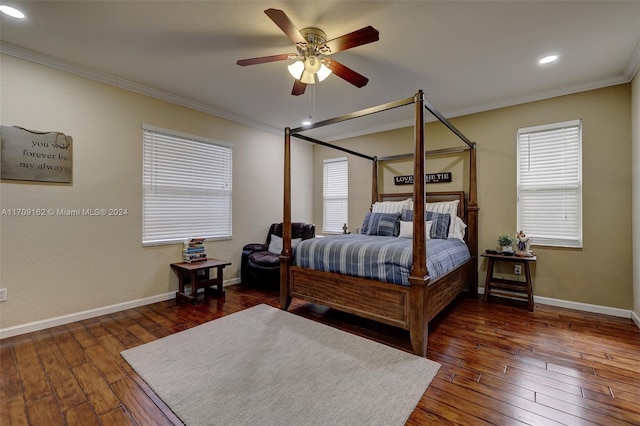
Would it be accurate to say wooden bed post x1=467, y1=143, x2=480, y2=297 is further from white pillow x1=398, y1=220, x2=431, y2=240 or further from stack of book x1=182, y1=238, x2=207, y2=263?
stack of book x1=182, y1=238, x2=207, y2=263

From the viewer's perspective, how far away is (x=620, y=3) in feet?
6.45

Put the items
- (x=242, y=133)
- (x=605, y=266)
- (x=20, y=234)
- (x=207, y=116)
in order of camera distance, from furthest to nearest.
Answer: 1. (x=242, y=133)
2. (x=207, y=116)
3. (x=605, y=266)
4. (x=20, y=234)

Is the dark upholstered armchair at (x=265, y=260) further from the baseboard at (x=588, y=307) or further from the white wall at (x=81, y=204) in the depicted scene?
the baseboard at (x=588, y=307)

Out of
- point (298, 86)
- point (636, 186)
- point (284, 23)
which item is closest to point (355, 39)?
point (284, 23)

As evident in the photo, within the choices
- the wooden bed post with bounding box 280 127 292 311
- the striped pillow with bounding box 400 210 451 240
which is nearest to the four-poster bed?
the wooden bed post with bounding box 280 127 292 311

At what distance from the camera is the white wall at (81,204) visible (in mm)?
2562

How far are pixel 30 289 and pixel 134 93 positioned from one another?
7.70 feet

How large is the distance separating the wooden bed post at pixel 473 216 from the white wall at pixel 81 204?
3.90 metres

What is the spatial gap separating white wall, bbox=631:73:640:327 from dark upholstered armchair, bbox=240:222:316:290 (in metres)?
3.89

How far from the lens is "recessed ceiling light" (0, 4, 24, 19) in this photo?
2.04 m

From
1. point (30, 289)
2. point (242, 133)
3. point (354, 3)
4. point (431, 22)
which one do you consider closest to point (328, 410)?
point (354, 3)

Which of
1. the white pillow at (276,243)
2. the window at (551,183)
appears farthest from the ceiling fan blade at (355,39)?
the white pillow at (276,243)

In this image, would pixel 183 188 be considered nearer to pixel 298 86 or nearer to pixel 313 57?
pixel 298 86

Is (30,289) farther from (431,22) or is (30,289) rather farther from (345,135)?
(345,135)
